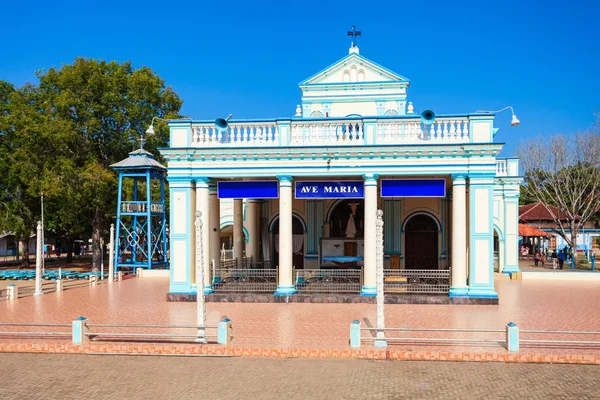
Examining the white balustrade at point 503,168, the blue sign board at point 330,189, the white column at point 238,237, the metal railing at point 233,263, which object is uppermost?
the white balustrade at point 503,168

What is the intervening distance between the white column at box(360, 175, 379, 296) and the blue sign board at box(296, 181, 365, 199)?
416 millimetres

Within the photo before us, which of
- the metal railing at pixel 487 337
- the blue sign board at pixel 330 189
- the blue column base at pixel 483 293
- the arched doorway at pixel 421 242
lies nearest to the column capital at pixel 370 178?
the blue sign board at pixel 330 189

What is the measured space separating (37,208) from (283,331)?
2722 cm

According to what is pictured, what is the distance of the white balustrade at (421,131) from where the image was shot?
639 inches

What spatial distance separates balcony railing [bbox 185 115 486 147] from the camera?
53.4 ft

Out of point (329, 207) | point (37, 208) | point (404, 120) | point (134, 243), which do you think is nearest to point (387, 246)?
point (329, 207)

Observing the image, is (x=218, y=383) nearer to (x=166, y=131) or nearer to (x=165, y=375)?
(x=165, y=375)

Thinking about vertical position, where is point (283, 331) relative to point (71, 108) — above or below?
below

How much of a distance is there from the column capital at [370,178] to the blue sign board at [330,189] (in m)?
0.39

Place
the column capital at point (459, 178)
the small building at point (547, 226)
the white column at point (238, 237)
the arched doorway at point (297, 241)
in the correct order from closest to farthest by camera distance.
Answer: the column capital at point (459, 178)
the white column at point (238, 237)
the arched doorway at point (297, 241)
the small building at point (547, 226)

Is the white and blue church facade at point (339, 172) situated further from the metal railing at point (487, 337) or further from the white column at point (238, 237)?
the metal railing at point (487, 337)

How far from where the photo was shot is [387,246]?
72.3ft

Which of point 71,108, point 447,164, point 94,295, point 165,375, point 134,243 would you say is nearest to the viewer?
point 165,375

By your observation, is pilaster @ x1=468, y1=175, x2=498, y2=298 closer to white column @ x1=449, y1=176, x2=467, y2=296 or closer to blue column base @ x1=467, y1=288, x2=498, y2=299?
blue column base @ x1=467, y1=288, x2=498, y2=299
